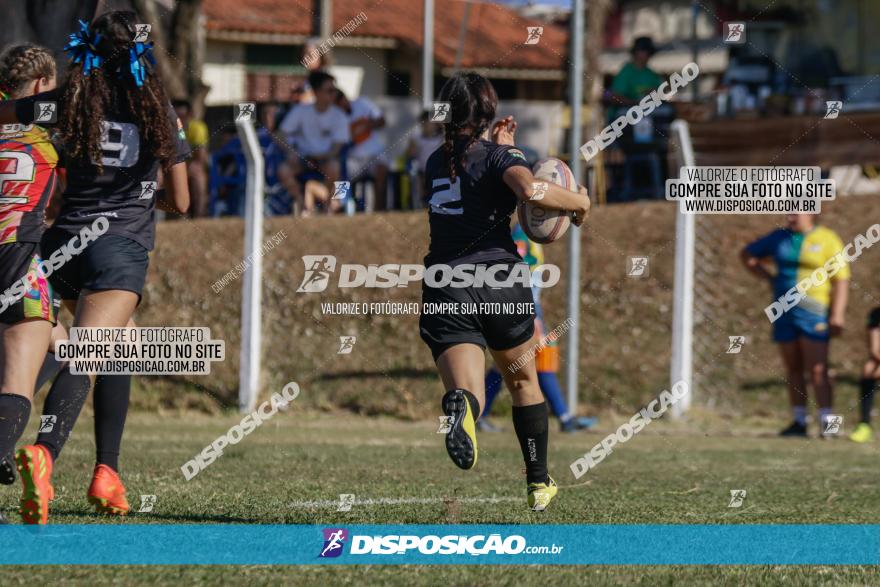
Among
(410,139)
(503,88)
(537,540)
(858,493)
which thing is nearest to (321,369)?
(410,139)

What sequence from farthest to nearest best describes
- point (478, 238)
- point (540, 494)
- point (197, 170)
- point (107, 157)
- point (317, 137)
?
point (197, 170) → point (317, 137) → point (540, 494) → point (478, 238) → point (107, 157)

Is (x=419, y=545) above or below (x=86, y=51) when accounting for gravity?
below

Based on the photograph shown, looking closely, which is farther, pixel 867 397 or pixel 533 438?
pixel 867 397

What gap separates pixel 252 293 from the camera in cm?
1425

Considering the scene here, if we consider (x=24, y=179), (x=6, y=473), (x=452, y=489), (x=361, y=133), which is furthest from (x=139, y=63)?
(x=361, y=133)

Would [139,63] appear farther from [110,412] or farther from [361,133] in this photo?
[361,133]

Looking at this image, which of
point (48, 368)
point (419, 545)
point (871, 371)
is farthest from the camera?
point (871, 371)

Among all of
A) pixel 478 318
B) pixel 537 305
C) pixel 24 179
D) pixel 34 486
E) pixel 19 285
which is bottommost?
pixel 34 486

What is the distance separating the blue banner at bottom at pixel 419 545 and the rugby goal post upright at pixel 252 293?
27.7ft

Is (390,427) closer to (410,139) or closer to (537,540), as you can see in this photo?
(410,139)

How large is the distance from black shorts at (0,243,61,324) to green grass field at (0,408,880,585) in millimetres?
905

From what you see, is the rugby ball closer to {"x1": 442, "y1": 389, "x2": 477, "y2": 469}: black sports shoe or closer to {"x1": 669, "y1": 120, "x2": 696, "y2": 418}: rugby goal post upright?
{"x1": 442, "y1": 389, "x2": 477, "y2": 469}: black sports shoe

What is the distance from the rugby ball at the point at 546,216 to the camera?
6.69 metres

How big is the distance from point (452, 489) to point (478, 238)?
6.46 ft
